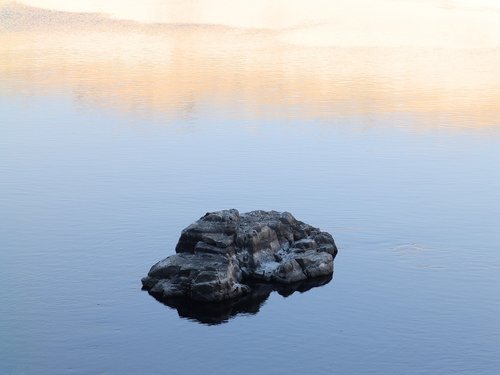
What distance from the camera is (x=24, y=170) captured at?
50.9 metres

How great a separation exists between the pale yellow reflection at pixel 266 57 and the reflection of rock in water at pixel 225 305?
2637 centimetres

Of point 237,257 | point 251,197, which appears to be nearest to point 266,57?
point 251,197

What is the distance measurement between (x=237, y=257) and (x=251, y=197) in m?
9.48

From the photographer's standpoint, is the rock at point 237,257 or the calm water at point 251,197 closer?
the calm water at point 251,197

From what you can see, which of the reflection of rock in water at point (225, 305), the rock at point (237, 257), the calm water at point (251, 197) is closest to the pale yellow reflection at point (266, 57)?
the calm water at point (251, 197)

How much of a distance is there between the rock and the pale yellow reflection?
23.8m

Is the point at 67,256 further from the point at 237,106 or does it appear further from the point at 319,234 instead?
the point at 237,106

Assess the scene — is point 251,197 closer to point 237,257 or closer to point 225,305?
point 237,257

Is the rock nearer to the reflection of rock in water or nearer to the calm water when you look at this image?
the reflection of rock in water

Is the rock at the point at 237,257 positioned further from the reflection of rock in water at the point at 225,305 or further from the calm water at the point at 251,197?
the calm water at the point at 251,197

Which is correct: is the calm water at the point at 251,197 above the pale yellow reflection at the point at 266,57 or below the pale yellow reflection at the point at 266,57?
below

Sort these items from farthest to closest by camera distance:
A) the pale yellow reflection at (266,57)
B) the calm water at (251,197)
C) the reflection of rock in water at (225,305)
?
the pale yellow reflection at (266,57) < the reflection of rock in water at (225,305) < the calm water at (251,197)

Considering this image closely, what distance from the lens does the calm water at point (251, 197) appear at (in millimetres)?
33406

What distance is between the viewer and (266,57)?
3219 inches
